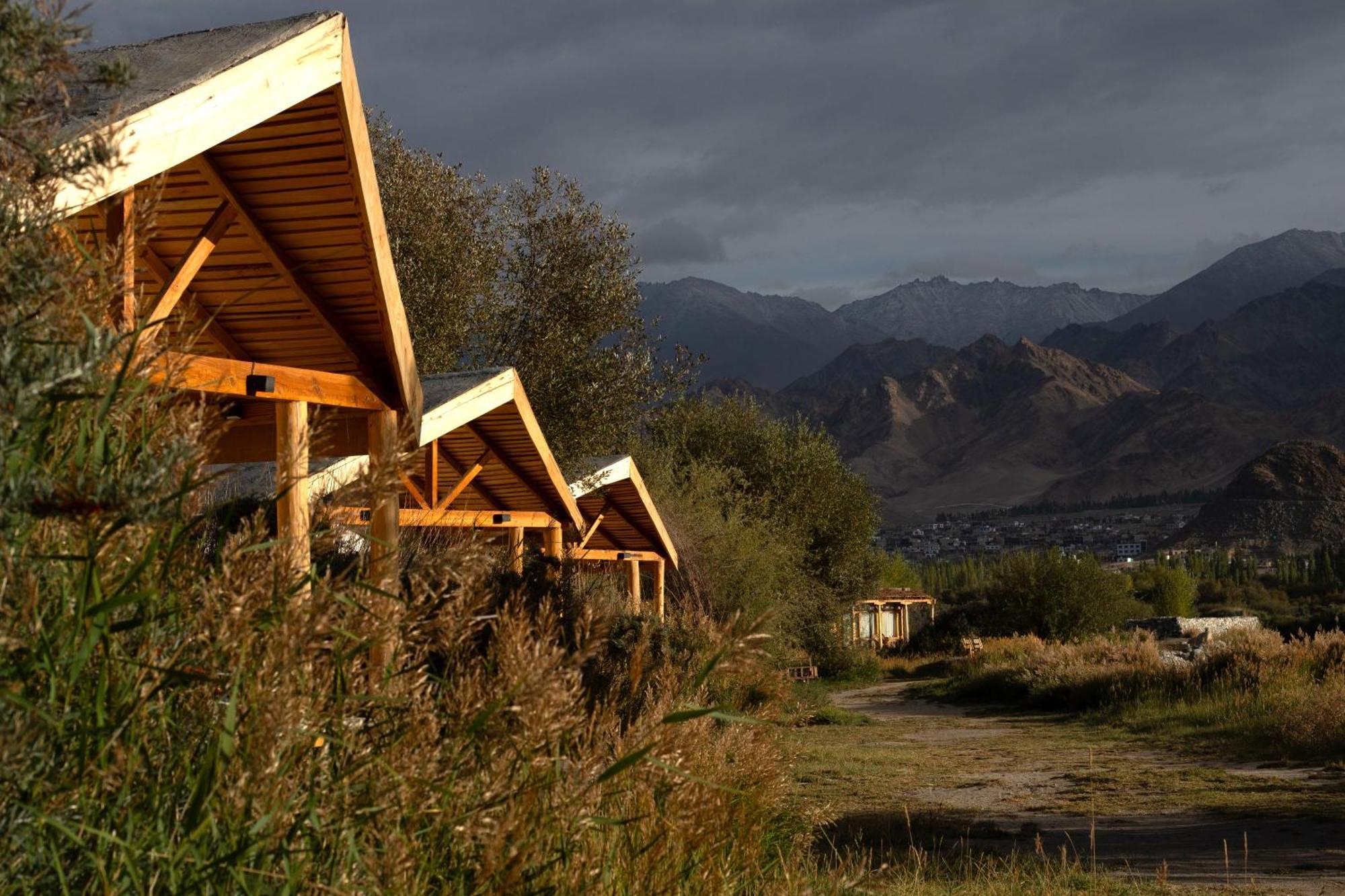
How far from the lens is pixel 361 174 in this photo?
7.69 meters

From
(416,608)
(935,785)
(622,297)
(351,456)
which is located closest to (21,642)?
(416,608)

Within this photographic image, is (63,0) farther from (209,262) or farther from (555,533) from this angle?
(555,533)

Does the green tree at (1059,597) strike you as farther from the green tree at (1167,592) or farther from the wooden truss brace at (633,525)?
the wooden truss brace at (633,525)

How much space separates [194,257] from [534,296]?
518 inches

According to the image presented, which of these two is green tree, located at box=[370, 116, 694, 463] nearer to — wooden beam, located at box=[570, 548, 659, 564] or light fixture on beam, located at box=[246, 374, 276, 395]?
wooden beam, located at box=[570, 548, 659, 564]

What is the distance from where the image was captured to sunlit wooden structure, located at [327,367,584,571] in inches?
451

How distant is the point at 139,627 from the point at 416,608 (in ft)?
1.57

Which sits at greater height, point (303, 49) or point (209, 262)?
point (303, 49)

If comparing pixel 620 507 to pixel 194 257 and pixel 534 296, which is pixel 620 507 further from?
pixel 194 257

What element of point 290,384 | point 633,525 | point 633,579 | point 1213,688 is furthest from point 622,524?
point 290,384

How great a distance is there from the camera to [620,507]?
19188mm

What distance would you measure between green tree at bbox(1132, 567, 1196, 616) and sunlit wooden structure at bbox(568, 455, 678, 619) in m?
41.6


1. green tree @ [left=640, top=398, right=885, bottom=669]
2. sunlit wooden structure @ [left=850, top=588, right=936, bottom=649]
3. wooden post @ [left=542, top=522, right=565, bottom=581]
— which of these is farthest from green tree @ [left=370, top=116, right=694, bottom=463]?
sunlit wooden structure @ [left=850, top=588, right=936, bottom=649]

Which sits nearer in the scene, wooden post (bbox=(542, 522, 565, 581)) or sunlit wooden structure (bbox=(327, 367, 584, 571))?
sunlit wooden structure (bbox=(327, 367, 584, 571))
